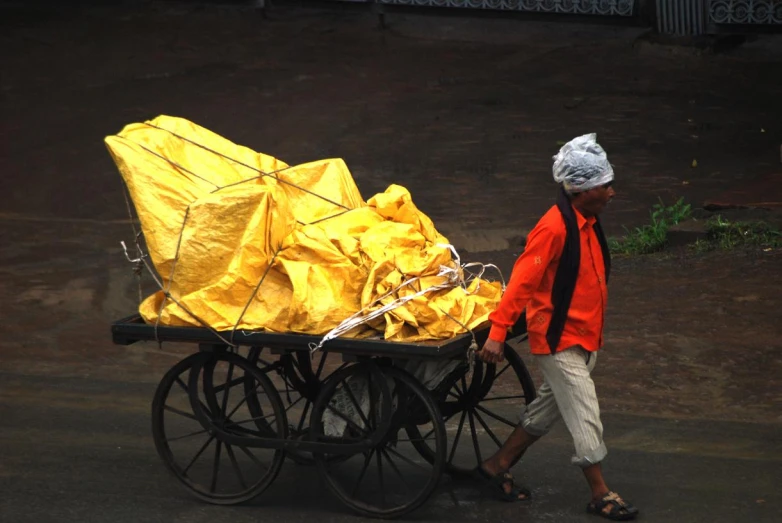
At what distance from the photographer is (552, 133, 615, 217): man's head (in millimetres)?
4762

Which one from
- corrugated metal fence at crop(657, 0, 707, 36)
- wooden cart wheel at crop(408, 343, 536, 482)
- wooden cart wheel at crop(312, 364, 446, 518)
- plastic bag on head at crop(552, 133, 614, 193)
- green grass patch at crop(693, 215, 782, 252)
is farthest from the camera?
corrugated metal fence at crop(657, 0, 707, 36)

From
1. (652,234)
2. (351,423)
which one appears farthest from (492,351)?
(652,234)

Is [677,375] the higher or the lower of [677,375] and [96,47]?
the lower

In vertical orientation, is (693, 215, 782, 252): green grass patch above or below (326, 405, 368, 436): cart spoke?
below

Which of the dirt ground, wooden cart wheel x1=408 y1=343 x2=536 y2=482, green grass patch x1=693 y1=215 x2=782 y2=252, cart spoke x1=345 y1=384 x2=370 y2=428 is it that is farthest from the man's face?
green grass patch x1=693 y1=215 x2=782 y2=252

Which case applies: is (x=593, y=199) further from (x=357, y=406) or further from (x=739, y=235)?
(x=739, y=235)

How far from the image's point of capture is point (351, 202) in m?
5.59

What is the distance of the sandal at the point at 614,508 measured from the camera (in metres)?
4.99

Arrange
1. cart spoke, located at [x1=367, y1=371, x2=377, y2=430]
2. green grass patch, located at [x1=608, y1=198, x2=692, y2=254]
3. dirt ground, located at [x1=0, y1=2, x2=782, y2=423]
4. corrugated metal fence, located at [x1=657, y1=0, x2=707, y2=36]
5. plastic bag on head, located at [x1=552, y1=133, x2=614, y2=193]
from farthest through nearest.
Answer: corrugated metal fence, located at [x1=657, y1=0, x2=707, y2=36] → green grass patch, located at [x1=608, y1=198, x2=692, y2=254] → dirt ground, located at [x1=0, y1=2, x2=782, y2=423] → cart spoke, located at [x1=367, y1=371, x2=377, y2=430] → plastic bag on head, located at [x1=552, y1=133, x2=614, y2=193]

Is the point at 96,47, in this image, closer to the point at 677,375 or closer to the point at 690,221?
the point at 690,221

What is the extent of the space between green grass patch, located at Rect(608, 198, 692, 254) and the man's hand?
5475mm

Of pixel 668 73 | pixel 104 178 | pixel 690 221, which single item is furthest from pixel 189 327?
pixel 668 73

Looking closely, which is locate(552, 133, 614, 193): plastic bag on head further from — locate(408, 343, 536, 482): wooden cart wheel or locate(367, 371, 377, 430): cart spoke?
locate(367, 371, 377, 430): cart spoke

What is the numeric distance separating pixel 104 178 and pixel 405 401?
343 inches
